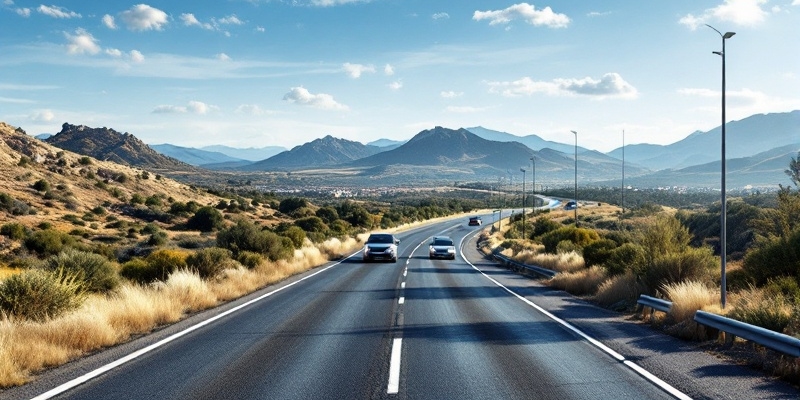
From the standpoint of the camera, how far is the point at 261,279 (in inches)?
928

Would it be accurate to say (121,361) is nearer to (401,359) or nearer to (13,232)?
(401,359)

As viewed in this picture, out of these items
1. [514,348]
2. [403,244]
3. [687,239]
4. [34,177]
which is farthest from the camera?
[34,177]

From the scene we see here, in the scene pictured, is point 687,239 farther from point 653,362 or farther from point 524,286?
point 653,362

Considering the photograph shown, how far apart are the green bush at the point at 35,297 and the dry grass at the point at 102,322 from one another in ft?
1.43

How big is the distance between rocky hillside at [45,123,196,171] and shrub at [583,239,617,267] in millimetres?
163182

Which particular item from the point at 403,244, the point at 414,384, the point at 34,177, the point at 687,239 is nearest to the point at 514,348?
the point at 414,384

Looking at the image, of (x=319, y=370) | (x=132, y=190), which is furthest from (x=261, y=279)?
(x=132, y=190)

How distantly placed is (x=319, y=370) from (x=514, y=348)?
11.5 feet

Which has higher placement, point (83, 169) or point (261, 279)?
point (83, 169)

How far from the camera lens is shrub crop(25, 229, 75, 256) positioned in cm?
3794

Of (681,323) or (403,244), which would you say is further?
(403,244)

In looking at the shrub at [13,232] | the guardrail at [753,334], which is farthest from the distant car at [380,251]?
the guardrail at [753,334]

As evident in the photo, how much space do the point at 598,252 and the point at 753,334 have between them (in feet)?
55.8

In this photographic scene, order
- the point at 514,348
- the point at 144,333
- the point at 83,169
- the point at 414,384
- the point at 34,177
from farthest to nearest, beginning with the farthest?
1. the point at 83,169
2. the point at 34,177
3. the point at 144,333
4. the point at 514,348
5. the point at 414,384
